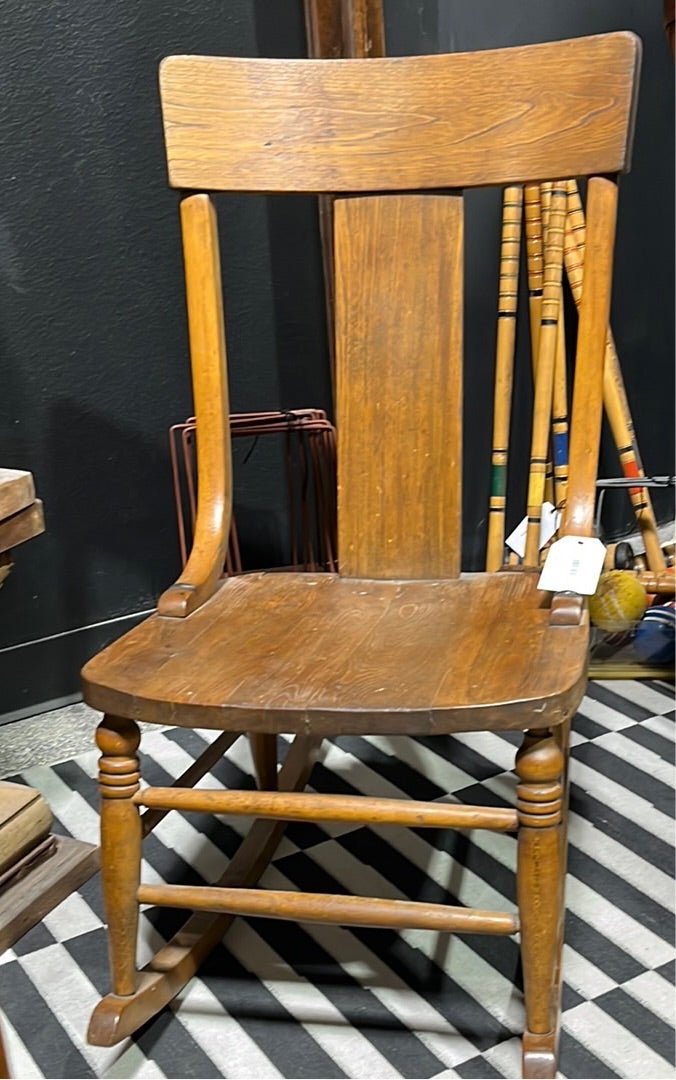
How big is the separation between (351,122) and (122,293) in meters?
0.69

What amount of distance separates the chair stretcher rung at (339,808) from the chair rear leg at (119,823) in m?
0.02

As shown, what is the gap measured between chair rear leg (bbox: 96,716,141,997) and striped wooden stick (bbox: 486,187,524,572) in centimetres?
96

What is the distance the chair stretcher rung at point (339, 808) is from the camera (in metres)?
1.05

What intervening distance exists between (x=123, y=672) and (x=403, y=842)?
1.96ft

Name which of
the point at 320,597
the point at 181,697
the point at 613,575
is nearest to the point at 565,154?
the point at 320,597

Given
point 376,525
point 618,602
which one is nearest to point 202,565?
point 376,525

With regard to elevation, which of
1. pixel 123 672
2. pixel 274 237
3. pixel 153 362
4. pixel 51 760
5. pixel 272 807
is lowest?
pixel 51 760

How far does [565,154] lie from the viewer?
4.15ft

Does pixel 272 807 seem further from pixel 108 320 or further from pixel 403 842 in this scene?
pixel 108 320

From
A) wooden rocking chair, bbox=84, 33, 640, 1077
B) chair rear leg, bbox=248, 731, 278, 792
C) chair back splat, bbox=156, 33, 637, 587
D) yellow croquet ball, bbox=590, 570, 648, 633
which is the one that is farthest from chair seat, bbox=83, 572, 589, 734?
yellow croquet ball, bbox=590, 570, 648, 633

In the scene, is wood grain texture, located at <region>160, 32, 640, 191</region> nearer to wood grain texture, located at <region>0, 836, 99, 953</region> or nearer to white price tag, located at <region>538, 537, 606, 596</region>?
white price tag, located at <region>538, 537, 606, 596</region>

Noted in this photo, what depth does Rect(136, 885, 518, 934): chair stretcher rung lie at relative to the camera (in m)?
1.06

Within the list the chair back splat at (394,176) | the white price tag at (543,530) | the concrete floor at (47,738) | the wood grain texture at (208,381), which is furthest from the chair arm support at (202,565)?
the white price tag at (543,530)

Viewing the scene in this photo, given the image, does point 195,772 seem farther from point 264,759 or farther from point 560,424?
point 560,424
